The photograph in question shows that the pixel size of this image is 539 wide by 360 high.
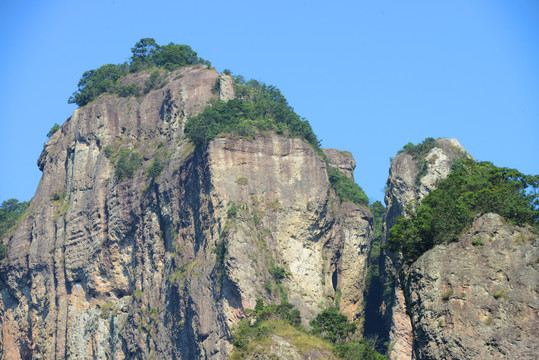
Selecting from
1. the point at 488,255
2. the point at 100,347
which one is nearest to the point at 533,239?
the point at 488,255

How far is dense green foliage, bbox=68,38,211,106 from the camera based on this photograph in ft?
346

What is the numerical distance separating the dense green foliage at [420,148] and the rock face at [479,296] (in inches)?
1702

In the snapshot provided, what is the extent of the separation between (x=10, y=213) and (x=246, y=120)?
3369 cm

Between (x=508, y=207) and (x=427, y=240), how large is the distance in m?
4.02

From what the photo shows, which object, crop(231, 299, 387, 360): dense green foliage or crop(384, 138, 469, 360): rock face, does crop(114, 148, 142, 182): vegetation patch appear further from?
crop(231, 299, 387, 360): dense green foliage

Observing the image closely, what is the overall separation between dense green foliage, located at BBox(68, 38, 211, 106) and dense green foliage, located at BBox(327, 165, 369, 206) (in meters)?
19.6

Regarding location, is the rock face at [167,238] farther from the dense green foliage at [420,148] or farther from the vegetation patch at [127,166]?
the dense green foliage at [420,148]

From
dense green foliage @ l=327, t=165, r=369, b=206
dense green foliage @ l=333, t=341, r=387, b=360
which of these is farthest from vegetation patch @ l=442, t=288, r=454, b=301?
dense green foliage @ l=327, t=165, r=369, b=206

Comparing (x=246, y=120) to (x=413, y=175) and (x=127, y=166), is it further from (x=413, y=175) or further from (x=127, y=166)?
(x=413, y=175)

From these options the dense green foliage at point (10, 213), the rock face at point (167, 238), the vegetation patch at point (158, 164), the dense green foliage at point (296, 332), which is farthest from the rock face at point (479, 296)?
the dense green foliage at point (10, 213)

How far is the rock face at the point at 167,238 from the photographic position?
79356mm

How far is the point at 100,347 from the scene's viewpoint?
90625 mm

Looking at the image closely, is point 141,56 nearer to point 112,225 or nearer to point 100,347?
point 112,225

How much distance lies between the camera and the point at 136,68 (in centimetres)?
10975
